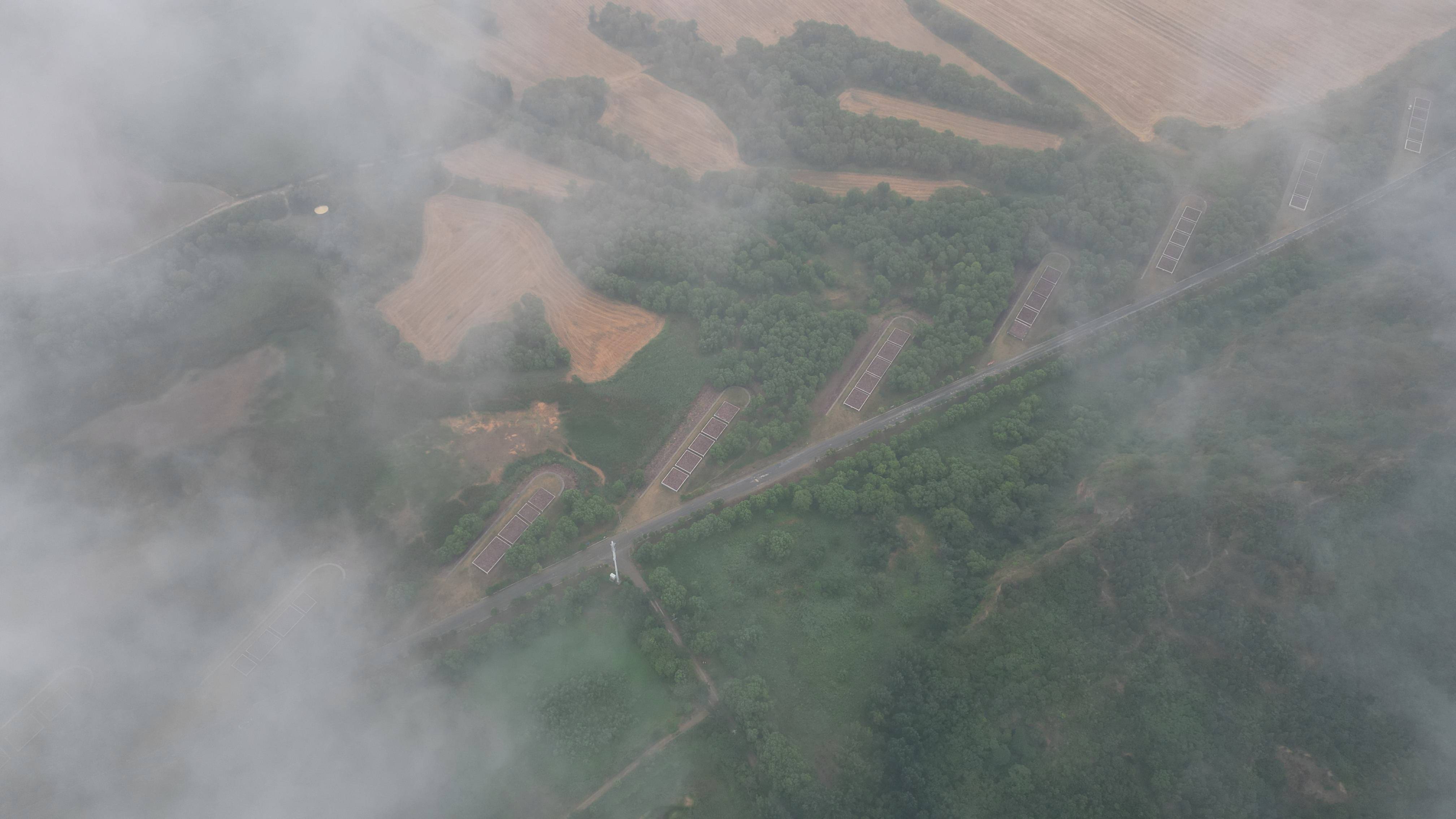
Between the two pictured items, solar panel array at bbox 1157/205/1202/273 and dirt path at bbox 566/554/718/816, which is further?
solar panel array at bbox 1157/205/1202/273

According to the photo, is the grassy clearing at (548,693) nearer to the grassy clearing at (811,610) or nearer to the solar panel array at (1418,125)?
the grassy clearing at (811,610)

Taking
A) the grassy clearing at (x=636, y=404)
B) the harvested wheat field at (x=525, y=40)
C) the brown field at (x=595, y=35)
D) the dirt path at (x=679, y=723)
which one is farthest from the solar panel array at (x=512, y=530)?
the brown field at (x=595, y=35)

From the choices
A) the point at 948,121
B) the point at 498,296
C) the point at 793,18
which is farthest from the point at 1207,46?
the point at 498,296

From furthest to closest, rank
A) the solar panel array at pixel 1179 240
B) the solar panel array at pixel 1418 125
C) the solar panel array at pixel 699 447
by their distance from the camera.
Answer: the solar panel array at pixel 1418 125 → the solar panel array at pixel 1179 240 → the solar panel array at pixel 699 447

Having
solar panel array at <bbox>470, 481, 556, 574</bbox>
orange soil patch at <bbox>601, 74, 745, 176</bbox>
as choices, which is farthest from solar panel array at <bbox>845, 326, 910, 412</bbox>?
solar panel array at <bbox>470, 481, 556, 574</bbox>

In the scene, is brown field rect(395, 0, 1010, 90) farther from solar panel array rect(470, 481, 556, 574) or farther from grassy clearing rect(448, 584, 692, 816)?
grassy clearing rect(448, 584, 692, 816)
